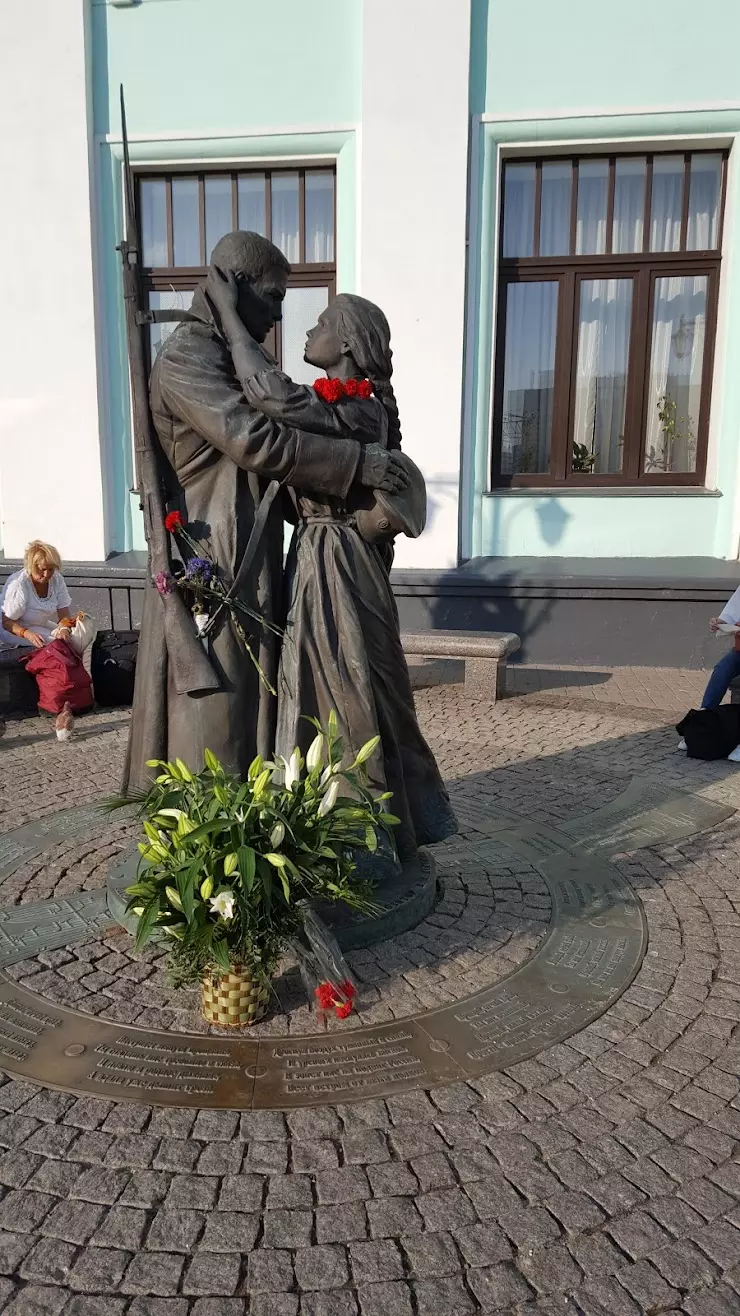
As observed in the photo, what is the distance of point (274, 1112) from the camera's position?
94.5 inches

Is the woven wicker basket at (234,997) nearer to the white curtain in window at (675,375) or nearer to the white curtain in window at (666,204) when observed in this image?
the white curtain in window at (675,375)

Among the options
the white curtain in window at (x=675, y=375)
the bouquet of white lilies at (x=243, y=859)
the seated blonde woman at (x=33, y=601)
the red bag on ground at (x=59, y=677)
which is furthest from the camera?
the white curtain in window at (x=675, y=375)

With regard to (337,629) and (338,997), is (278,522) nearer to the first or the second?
(337,629)

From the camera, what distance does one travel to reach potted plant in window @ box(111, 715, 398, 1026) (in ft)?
8.08

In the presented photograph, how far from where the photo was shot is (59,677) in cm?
661

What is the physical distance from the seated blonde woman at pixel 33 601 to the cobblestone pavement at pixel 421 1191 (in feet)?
14.0

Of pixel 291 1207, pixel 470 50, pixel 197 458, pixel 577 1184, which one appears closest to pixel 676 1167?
pixel 577 1184

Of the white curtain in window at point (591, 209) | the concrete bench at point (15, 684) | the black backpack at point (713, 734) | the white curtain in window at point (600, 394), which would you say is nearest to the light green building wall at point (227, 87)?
the white curtain in window at point (591, 209)

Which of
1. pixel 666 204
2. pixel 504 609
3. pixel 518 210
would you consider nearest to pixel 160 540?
pixel 504 609

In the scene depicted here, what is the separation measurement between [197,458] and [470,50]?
702 cm

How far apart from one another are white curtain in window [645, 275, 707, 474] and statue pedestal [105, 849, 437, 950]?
6.73 meters

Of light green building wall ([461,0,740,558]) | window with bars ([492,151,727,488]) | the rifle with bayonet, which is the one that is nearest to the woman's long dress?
the rifle with bayonet

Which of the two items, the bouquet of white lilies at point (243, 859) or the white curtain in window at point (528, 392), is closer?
the bouquet of white lilies at point (243, 859)

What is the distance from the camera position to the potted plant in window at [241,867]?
246 cm
